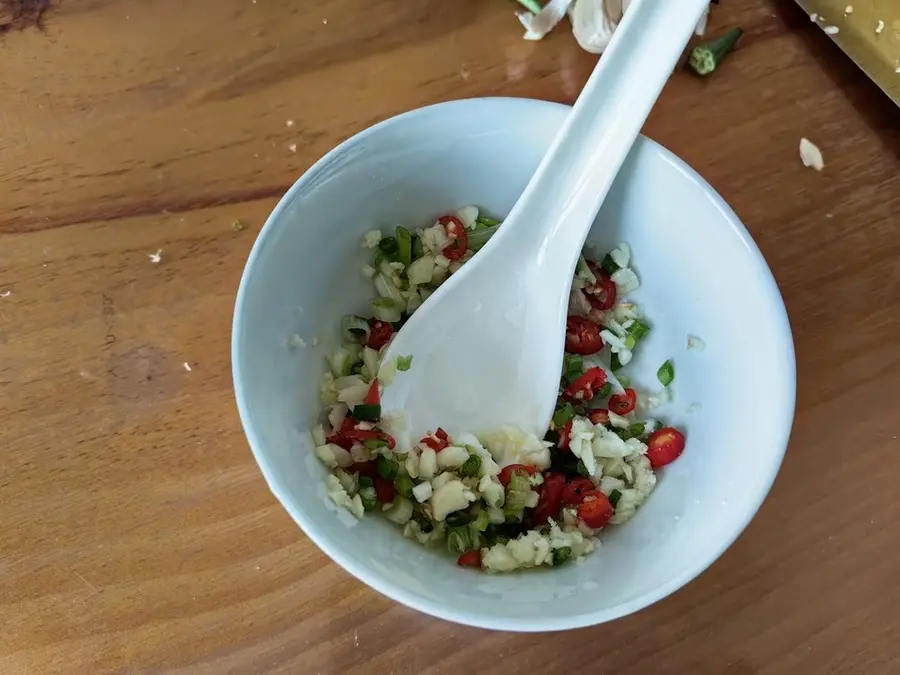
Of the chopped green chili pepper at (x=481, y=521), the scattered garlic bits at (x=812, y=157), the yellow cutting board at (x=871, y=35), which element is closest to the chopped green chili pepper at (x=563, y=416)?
the chopped green chili pepper at (x=481, y=521)

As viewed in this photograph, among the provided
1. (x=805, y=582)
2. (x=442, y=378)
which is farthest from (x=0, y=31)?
(x=805, y=582)

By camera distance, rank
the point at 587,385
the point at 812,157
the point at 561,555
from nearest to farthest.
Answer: the point at 561,555
the point at 587,385
the point at 812,157

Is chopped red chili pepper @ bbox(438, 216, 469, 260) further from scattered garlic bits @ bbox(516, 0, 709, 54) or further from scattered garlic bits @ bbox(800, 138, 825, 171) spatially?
scattered garlic bits @ bbox(800, 138, 825, 171)

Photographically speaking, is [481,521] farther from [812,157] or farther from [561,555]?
[812,157]

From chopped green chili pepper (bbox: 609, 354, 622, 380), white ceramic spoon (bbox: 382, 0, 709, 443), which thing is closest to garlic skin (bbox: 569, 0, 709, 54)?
white ceramic spoon (bbox: 382, 0, 709, 443)

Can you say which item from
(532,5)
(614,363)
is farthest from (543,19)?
(614,363)

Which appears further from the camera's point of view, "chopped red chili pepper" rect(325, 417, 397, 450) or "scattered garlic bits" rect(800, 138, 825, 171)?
"scattered garlic bits" rect(800, 138, 825, 171)
